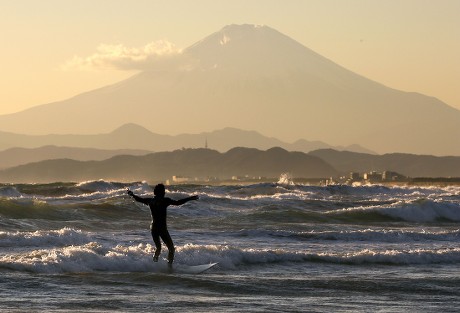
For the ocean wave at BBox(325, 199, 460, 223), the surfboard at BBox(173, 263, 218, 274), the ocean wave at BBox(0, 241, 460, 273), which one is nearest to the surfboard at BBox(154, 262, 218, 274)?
the surfboard at BBox(173, 263, 218, 274)

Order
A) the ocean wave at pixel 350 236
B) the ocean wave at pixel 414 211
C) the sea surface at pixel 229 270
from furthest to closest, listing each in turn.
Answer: the ocean wave at pixel 414 211 → the ocean wave at pixel 350 236 → the sea surface at pixel 229 270

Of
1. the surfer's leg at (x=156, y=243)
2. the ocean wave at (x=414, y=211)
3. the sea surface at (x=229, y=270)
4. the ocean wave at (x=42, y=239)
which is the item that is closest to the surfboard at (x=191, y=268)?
the sea surface at (x=229, y=270)

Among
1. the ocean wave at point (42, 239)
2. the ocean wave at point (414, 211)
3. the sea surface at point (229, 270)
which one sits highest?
the ocean wave at point (414, 211)

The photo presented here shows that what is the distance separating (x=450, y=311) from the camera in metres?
19.3

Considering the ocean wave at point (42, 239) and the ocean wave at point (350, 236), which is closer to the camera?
the ocean wave at point (42, 239)

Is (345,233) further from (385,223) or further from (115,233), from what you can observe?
(385,223)

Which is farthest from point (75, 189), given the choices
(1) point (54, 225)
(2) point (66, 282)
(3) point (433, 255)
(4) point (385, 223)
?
(2) point (66, 282)

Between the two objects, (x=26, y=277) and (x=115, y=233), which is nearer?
(x=26, y=277)

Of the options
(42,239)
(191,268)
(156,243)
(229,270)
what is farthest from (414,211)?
(156,243)

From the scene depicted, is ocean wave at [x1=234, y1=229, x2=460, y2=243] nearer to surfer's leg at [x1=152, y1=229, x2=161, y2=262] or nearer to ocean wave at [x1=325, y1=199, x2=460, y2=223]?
surfer's leg at [x1=152, y1=229, x2=161, y2=262]

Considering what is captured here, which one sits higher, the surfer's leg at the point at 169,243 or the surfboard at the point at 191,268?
the surfer's leg at the point at 169,243

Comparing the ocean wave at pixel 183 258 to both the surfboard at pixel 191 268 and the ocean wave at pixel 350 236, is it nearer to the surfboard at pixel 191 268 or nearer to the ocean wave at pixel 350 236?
the surfboard at pixel 191 268

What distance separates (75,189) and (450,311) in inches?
2500

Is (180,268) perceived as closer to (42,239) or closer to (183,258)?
(183,258)
